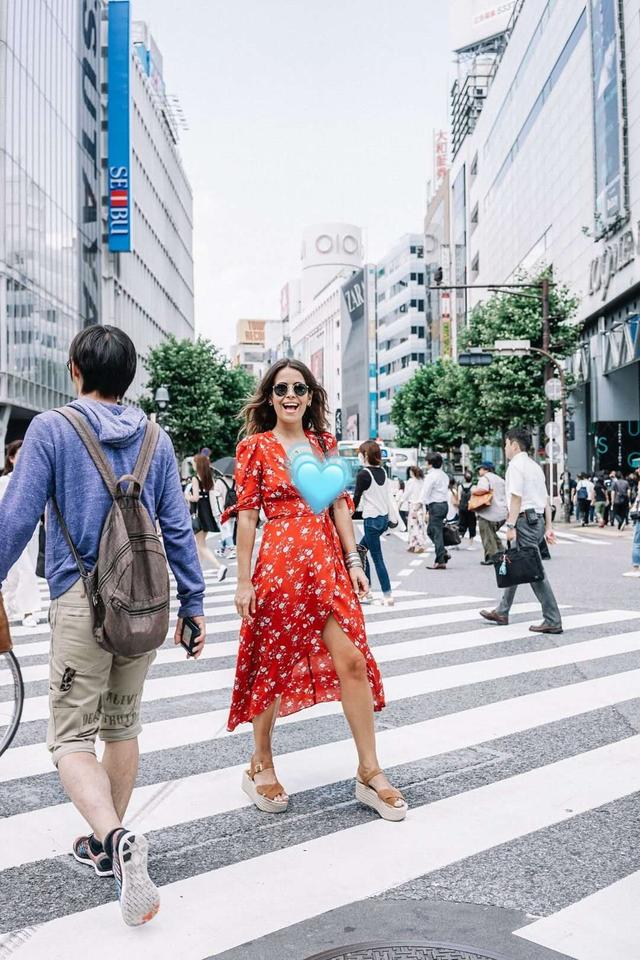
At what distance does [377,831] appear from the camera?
3.54 m

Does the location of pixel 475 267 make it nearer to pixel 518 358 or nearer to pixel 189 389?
pixel 189 389

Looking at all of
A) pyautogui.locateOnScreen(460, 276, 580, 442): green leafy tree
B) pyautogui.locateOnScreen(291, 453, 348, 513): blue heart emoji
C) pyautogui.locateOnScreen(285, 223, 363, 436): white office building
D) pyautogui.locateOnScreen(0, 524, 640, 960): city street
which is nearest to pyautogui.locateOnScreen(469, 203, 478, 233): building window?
pyautogui.locateOnScreen(460, 276, 580, 442): green leafy tree

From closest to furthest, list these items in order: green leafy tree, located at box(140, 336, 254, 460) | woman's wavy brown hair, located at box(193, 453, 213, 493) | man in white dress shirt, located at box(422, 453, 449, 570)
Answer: woman's wavy brown hair, located at box(193, 453, 213, 493) < man in white dress shirt, located at box(422, 453, 449, 570) < green leafy tree, located at box(140, 336, 254, 460)

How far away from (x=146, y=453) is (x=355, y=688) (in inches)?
50.8

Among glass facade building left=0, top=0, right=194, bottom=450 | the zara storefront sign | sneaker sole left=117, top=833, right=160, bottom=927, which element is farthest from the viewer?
the zara storefront sign

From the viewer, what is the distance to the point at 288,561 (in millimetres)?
3703

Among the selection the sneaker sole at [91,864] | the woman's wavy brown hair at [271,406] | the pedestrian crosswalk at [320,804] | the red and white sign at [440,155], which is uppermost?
the red and white sign at [440,155]

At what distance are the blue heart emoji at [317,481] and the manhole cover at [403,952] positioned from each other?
162cm

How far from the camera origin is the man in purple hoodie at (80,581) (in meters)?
2.79

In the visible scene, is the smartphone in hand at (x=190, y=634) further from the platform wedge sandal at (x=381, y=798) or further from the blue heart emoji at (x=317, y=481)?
the platform wedge sandal at (x=381, y=798)

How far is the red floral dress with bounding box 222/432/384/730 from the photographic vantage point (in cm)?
370

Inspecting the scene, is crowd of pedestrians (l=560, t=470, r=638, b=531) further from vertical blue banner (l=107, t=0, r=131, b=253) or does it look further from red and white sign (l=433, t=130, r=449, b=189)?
red and white sign (l=433, t=130, r=449, b=189)

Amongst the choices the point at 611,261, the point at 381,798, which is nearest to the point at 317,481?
the point at 381,798

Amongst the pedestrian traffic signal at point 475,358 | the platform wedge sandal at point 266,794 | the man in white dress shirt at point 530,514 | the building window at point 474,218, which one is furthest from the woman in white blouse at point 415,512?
the building window at point 474,218
